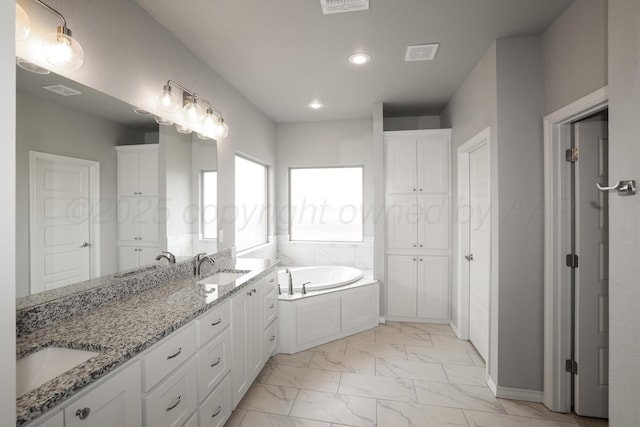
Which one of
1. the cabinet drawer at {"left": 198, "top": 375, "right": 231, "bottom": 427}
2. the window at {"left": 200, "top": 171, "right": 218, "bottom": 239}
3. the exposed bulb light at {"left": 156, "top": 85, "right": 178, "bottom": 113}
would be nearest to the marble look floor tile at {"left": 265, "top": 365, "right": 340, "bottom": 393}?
the cabinet drawer at {"left": 198, "top": 375, "right": 231, "bottom": 427}

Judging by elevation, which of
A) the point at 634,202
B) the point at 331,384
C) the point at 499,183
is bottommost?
the point at 331,384

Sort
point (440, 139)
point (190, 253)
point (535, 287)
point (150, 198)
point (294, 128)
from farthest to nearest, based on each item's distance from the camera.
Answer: point (294, 128) < point (440, 139) < point (190, 253) < point (535, 287) < point (150, 198)

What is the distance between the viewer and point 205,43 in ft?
7.68

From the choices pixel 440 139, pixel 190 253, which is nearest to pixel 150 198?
pixel 190 253

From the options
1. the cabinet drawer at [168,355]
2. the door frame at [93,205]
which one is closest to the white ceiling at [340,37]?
the door frame at [93,205]

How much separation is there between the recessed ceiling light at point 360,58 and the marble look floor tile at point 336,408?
2706 millimetres

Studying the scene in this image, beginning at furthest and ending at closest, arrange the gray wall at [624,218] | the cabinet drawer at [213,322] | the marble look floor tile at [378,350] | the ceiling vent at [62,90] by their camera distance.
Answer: the marble look floor tile at [378,350]
the cabinet drawer at [213,322]
the ceiling vent at [62,90]
the gray wall at [624,218]

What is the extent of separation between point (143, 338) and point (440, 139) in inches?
139

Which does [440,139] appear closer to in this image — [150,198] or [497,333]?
[497,333]

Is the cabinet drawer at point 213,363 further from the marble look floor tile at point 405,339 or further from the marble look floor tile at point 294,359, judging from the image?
the marble look floor tile at point 405,339

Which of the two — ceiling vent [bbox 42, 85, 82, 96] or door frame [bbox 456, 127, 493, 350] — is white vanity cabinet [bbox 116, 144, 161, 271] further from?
door frame [bbox 456, 127, 493, 350]

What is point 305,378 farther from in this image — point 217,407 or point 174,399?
point 174,399

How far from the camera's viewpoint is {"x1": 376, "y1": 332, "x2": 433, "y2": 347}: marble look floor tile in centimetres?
317

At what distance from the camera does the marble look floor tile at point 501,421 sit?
78.9 inches
